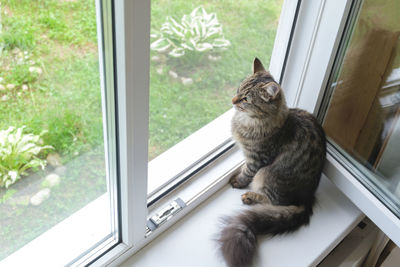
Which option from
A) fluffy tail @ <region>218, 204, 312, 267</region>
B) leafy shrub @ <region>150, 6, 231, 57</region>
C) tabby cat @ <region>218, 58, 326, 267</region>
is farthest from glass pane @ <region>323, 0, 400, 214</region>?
leafy shrub @ <region>150, 6, 231, 57</region>

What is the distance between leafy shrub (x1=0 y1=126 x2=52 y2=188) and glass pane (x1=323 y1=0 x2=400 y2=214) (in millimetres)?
921

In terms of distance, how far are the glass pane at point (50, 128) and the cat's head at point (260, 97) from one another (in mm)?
496

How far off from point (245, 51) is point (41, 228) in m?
1.25

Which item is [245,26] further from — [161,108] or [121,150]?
[121,150]

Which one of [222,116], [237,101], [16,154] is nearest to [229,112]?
[222,116]

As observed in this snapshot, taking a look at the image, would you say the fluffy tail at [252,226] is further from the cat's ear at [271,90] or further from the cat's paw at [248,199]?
the cat's ear at [271,90]

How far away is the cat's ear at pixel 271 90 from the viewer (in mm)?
1181

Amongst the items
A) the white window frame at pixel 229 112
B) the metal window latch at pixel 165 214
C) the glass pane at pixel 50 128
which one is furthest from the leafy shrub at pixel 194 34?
the glass pane at pixel 50 128

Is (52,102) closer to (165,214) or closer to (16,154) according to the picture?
(16,154)

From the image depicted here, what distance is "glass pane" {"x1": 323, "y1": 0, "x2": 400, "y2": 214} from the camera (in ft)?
3.76

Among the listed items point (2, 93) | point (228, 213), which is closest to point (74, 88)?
point (2, 93)

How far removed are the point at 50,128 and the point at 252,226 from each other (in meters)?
0.64

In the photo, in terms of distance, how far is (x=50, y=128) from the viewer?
2.95 feet

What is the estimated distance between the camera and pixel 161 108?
1.65 meters
